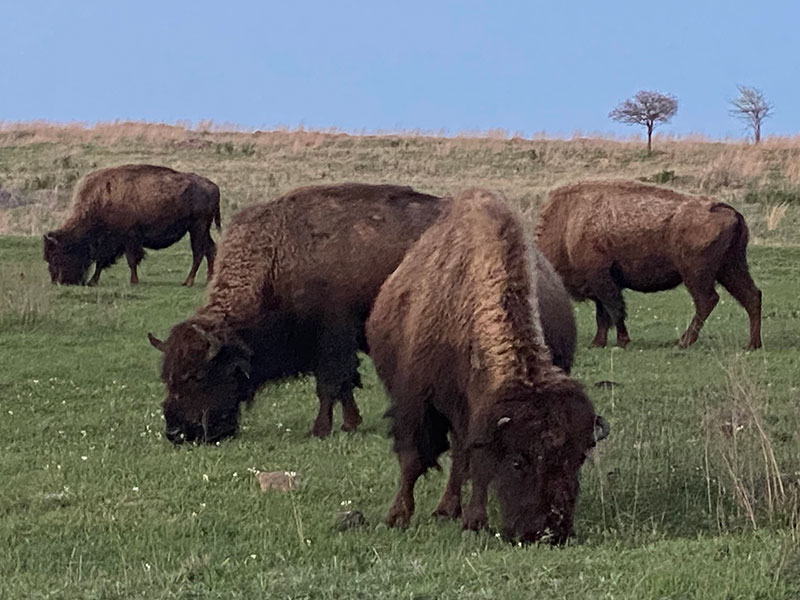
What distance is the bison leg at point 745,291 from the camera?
1461 cm

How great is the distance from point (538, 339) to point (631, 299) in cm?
1398

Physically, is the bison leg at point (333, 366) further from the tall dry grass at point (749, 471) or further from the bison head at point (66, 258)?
the bison head at point (66, 258)

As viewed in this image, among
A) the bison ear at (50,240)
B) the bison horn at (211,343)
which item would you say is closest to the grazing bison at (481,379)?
the bison horn at (211,343)

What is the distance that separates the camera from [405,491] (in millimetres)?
7125

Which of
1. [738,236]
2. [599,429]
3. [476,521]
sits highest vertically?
[738,236]

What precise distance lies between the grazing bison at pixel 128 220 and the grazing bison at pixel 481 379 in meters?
15.0

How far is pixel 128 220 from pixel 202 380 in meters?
13.1

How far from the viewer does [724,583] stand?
532cm

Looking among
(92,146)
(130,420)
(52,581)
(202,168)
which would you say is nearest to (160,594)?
(52,581)

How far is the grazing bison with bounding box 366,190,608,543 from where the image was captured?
5988mm

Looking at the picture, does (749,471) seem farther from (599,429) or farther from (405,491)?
(405,491)

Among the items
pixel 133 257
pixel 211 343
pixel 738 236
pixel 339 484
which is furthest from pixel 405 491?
pixel 133 257

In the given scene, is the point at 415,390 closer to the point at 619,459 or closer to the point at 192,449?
the point at 619,459

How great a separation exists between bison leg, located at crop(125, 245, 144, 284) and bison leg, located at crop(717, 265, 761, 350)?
34.3 feet
